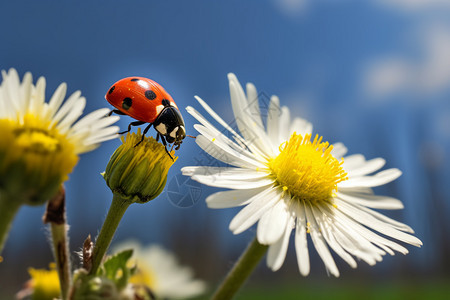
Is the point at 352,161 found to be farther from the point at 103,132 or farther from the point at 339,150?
the point at 103,132

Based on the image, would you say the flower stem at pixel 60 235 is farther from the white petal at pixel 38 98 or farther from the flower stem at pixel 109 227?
the white petal at pixel 38 98

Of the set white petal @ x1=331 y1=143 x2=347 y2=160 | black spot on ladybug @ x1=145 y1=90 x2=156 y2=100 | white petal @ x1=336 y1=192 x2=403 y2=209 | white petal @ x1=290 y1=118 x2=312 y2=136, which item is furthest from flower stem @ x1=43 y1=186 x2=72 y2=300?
white petal @ x1=331 y1=143 x2=347 y2=160

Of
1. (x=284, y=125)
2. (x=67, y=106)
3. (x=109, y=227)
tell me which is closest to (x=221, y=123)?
(x=284, y=125)

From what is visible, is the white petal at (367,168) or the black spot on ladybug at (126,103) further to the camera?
the white petal at (367,168)

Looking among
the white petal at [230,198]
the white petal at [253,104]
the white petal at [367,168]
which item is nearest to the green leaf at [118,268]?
the white petal at [230,198]

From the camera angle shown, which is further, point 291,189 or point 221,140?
point 291,189

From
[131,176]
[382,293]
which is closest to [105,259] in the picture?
[131,176]
